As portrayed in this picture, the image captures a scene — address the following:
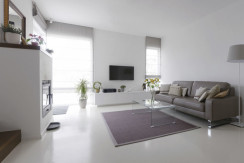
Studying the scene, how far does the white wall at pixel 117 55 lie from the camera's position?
14.4 feet

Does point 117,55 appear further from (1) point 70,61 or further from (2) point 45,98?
(2) point 45,98

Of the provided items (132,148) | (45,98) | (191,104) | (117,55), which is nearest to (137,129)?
(132,148)

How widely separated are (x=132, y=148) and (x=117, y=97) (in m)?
2.64

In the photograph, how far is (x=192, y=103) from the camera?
260 cm

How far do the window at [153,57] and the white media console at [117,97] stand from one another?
1038mm

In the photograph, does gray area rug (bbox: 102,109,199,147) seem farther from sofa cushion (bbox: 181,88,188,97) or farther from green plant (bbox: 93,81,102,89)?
green plant (bbox: 93,81,102,89)

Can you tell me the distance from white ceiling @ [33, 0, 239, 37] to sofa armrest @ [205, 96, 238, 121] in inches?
90.9

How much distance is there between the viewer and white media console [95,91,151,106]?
4.01 m

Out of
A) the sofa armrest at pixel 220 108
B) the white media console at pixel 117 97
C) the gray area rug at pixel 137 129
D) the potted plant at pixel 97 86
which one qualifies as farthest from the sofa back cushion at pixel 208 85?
the potted plant at pixel 97 86

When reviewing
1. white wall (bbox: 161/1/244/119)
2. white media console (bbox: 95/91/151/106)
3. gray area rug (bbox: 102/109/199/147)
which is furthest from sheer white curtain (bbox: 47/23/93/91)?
white wall (bbox: 161/1/244/119)

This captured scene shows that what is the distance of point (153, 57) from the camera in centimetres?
530

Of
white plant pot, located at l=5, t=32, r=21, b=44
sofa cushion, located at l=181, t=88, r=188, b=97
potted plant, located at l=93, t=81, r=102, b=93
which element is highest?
white plant pot, located at l=5, t=32, r=21, b=44

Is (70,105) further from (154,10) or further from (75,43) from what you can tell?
(154,10)

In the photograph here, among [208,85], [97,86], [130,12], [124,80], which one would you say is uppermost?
[130,12]
